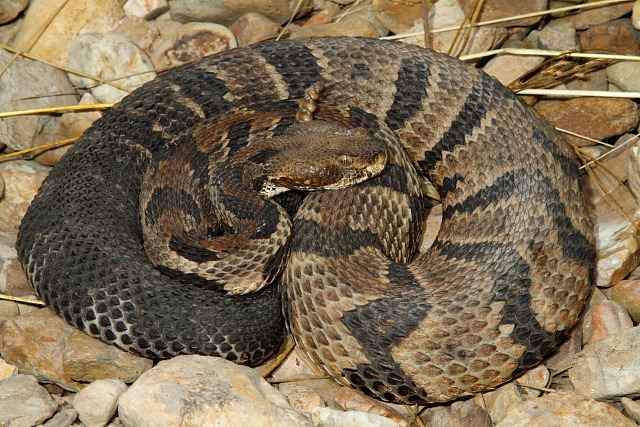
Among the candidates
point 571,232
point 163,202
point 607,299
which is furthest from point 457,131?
point 163,202

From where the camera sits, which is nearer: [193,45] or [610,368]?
[610,368]

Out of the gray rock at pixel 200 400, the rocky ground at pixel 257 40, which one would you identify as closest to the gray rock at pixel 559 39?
the rocky ground at pixel 257 40

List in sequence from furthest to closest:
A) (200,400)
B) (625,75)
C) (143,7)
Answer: (143,7), (625,75), (200,400)

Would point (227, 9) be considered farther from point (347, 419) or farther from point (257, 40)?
point (347, 419)

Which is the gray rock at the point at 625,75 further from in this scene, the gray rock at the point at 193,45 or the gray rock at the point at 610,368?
the gray rock at the point at 193,45

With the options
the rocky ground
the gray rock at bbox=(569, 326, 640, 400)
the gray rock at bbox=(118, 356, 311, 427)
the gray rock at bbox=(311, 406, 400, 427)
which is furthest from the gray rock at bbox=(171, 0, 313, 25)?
the gray rock at bbox=(569, 326, 640, 400)

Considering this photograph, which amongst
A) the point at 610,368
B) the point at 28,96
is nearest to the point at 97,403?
the point at 610,368
